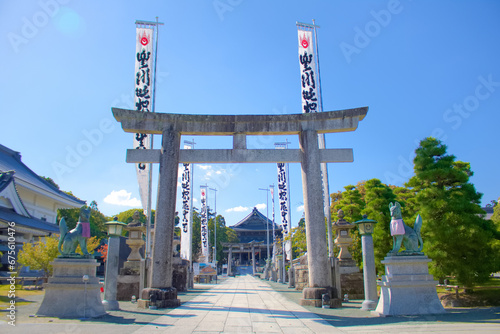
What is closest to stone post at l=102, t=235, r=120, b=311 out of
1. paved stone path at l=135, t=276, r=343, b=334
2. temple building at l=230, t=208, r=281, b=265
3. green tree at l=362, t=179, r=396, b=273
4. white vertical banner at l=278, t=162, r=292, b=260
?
paved stone path at l=135, t=276, r=343, b=334

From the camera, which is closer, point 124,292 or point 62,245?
point 62,245

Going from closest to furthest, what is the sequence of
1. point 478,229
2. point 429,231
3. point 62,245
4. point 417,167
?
point 62,245
point 478,229
point 429,231
point 417,167

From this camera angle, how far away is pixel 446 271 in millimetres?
10492

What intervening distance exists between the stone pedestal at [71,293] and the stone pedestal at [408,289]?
7.25 m

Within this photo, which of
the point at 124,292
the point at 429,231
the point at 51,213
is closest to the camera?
the point at 429,231

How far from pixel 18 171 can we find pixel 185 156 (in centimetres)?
2352

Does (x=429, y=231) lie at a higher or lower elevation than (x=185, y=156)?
lower

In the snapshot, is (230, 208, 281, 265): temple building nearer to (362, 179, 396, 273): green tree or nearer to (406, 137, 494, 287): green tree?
(362, 179, 396, 273): green tree

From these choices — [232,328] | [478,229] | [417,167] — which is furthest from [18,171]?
[478,229]

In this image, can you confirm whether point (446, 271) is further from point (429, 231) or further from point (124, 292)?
point (124, 292)

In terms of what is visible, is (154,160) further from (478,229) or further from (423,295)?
(478,229)

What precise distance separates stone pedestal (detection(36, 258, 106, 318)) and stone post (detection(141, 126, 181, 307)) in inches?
→ 75.2

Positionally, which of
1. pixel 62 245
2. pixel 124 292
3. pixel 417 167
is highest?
pixel 417 167

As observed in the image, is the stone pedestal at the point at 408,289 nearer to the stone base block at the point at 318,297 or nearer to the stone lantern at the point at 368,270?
the stone lantern at the point at 368,270
